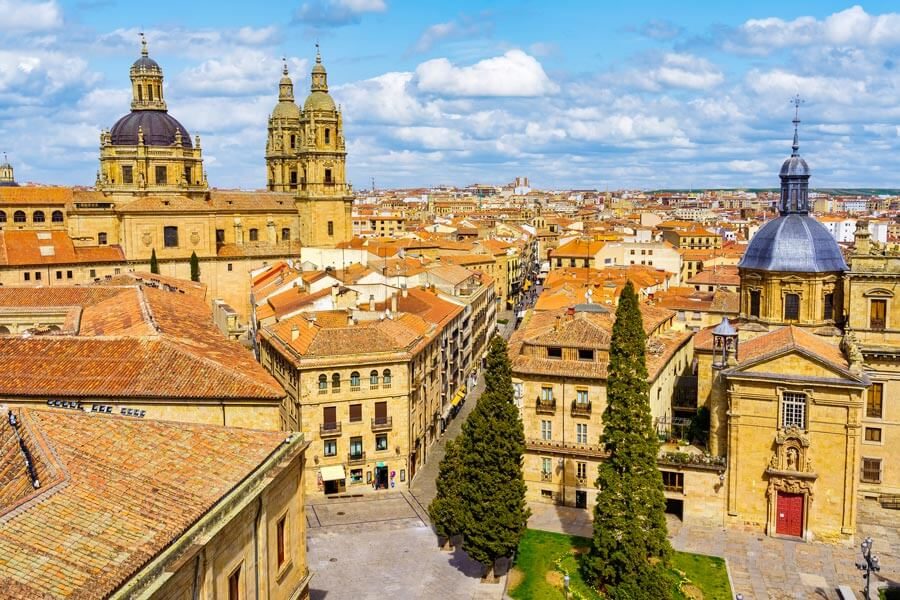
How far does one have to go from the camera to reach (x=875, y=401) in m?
43.6

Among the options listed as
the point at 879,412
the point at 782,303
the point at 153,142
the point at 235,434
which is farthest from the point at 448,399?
the point at 153,142

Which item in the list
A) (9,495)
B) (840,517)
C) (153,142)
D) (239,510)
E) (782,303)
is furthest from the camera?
(153,142)

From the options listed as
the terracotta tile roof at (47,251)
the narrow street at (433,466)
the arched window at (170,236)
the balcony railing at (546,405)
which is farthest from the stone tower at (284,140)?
the balcony railing at (546,405)

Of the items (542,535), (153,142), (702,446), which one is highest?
(153,142)

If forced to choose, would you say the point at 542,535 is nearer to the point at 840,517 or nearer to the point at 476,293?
the point at 840,517

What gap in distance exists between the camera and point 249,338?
2776 inches

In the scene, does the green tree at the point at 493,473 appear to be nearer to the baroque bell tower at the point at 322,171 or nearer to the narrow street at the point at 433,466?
the narrow street at the point at 433,466

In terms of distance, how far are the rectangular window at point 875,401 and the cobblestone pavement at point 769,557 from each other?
6.13 m

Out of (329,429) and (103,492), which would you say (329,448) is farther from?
(103,492)

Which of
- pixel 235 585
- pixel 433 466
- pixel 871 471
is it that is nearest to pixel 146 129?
pixel 433 466

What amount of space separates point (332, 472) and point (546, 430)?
36.9 feet

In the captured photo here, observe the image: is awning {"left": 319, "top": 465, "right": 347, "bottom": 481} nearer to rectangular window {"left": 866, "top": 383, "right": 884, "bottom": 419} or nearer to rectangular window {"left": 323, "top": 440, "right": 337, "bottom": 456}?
rectangular window {"left": 323, "top": 440, "right": 337, "bottom": 456}

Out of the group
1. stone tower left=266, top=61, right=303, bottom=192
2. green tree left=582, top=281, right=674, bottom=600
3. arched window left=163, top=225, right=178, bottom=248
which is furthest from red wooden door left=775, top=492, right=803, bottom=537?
stone tower left=266, top=61, right=303, bottom=192

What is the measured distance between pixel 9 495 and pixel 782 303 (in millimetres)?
39755
